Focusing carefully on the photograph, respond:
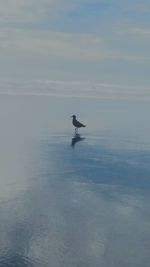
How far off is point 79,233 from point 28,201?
23.5 ft

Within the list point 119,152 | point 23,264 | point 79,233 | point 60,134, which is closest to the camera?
point 23,264

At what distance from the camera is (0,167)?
46.8 meters

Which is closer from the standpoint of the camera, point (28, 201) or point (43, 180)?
point (28, 201)

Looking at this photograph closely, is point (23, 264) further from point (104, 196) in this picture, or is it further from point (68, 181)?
point (68, 181)

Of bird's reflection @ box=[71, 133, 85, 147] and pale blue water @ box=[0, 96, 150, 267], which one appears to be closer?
pale blue water @ box=[0, 96, 150, 267]

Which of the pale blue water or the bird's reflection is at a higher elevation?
the bird's reflection

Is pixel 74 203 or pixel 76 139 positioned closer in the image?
pixel 74 203

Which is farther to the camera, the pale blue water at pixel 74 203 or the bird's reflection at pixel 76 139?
the bird's reflection at pixel 76 139

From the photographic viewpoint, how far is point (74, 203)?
1368 inches

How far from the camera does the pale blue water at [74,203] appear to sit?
2586 cm

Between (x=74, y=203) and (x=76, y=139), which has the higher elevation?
(x=76, y=139)

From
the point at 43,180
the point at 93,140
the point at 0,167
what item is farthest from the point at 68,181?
the point at 93,140

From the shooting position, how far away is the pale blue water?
2586 cm

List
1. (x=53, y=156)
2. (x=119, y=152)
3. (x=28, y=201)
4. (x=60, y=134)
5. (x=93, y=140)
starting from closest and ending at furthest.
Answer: (x=28, y=201) → (x=53, y=156) → (x=119, y=152) → (x=93, y=140) → (x=60, y=134)
